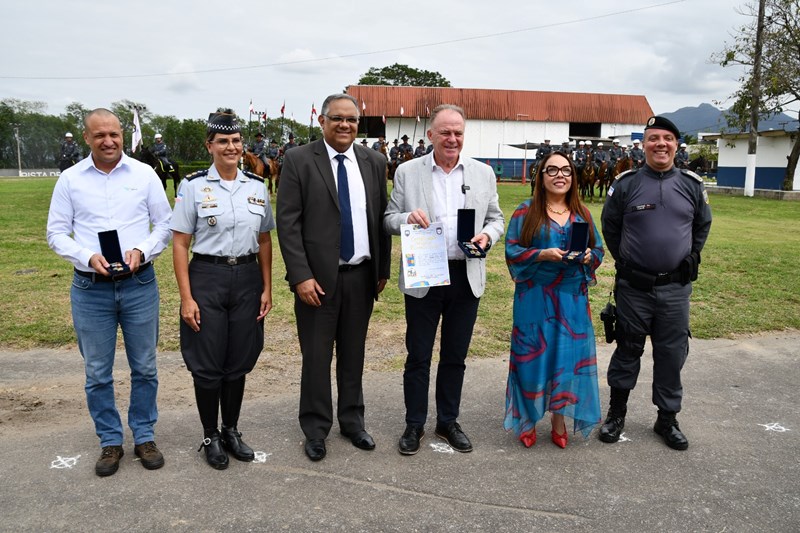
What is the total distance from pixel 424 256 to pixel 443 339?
2.01ft

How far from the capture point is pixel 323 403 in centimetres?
372

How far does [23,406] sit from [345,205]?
268 centimetres

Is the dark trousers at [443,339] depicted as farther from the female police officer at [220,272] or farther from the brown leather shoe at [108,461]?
the brown leather shoe at [108,461]

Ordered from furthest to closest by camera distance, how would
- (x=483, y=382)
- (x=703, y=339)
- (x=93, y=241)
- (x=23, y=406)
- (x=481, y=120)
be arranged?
(x=481, y=120)
(x=703, y=339)
(x=483, y=382)
(x=23, y=406)
(x=93, y=241)

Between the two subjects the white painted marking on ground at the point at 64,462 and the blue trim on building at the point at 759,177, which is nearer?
the white painted marking on ground at the point at 64,462

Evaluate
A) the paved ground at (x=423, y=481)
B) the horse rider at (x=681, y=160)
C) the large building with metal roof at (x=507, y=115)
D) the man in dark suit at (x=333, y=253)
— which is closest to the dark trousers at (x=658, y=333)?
the paved ground at (x=423, y=481)

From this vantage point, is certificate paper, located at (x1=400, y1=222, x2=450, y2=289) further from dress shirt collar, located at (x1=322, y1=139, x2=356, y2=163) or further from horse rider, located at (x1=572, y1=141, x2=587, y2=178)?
horse rider, located at (x1=572, y1=141, x2=587, y2=178)

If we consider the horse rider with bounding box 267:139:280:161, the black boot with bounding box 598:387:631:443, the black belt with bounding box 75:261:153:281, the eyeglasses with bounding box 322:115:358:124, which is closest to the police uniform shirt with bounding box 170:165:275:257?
the black belt with bounding box 75:261:153:281

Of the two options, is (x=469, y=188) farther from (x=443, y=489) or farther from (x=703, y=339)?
(x=703, y=339)

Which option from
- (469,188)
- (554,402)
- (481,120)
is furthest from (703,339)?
(481,120)

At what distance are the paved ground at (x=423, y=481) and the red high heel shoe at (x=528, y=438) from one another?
5cm

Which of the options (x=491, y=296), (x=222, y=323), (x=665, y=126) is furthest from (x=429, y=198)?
(x=491, y=296)

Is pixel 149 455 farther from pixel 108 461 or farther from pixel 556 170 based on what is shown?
pixel 556 170

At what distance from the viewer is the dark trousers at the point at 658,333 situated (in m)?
3.83
